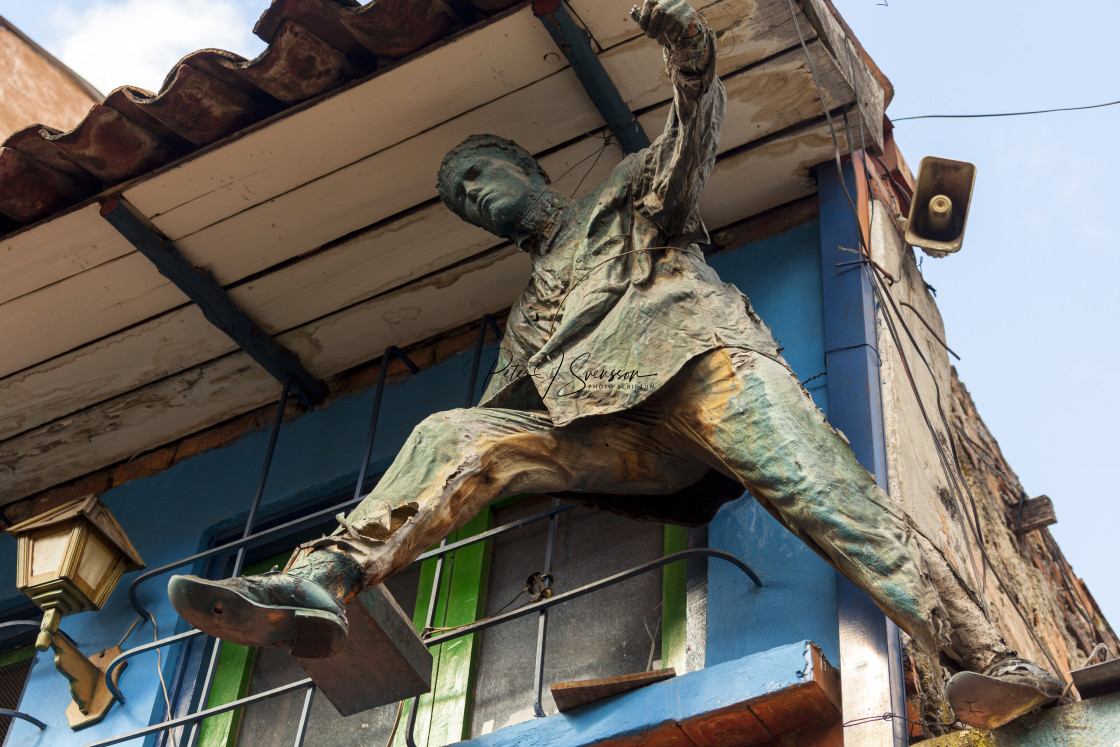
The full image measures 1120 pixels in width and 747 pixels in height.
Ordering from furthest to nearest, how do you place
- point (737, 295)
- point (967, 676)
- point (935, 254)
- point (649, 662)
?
point (935, 254) → point (649, 662) → point (737, 295) → point (967, 676)

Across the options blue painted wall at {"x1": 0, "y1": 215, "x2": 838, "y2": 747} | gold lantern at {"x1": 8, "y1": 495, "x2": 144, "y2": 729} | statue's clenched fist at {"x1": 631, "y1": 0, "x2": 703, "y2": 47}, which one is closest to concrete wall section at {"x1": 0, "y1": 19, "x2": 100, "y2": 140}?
blue painted wall at {"x1": 0, "y1": 215, "x2": 838, "y2": 747}

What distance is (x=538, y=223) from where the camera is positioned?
13.0 ft

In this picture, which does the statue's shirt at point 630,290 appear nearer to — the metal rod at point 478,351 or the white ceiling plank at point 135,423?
the metal rod at point 478,351

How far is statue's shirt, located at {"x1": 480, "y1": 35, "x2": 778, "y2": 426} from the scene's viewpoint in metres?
3.41

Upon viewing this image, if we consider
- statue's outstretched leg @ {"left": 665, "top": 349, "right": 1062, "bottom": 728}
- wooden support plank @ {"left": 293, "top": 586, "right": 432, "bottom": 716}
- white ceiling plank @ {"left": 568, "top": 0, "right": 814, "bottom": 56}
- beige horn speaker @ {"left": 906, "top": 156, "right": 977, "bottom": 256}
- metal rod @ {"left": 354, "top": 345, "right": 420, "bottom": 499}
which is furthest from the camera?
metal rod @ {"left": 354, "top": 345, "right": 420, "bottom": 499}

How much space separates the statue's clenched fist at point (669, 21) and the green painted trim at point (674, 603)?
1.51 metres

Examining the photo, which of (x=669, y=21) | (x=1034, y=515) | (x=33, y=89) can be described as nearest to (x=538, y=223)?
(x=669, y=21)

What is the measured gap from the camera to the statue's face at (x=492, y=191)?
12.9 ft

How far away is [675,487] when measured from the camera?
369cm

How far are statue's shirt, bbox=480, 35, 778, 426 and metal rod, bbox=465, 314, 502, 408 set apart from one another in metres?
0.72

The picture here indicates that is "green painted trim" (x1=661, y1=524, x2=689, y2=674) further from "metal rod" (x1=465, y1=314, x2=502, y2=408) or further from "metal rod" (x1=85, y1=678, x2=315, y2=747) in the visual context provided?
"metal rod" (x1=85, y1=678, x2=315, y2=747)

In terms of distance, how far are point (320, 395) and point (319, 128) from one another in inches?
49.5

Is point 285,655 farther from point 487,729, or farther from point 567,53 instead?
point 567,53

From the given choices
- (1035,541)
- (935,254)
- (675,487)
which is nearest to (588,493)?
(675,487)
